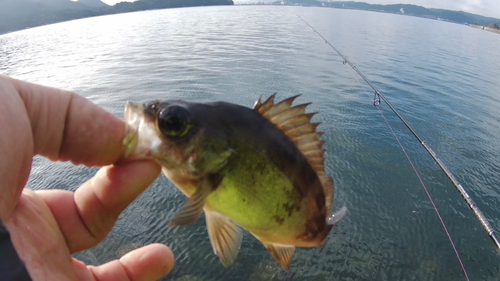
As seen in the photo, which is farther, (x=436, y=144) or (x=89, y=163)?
(x=436, y=144)

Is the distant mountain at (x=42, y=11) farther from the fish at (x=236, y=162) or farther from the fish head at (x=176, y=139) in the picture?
the fish at (x=236, y=162)

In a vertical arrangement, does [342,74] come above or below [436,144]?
above

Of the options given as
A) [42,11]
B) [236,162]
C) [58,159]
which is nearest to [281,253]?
[236,162]

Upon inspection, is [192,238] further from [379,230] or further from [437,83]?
[437,83]

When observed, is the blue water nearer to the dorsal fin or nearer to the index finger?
the dorsal fin

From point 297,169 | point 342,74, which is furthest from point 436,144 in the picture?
point 297,169

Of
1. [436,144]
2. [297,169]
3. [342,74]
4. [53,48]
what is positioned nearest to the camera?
[297,169]

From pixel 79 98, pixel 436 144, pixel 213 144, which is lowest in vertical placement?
pixel 436 144

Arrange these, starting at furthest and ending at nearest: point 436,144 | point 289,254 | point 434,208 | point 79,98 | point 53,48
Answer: point 53,48
point 436,144
point 434,208
point 289,254
point 79,98
